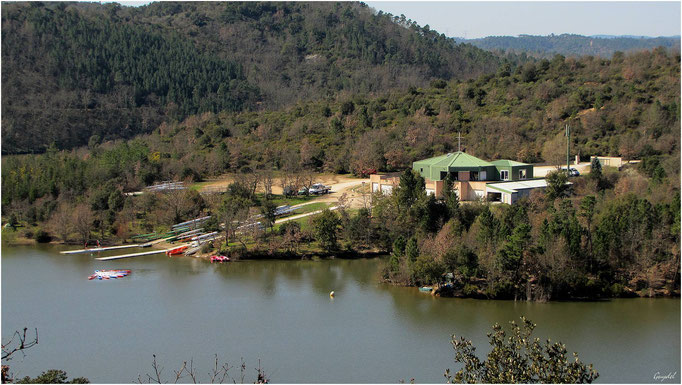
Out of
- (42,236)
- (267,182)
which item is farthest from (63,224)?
(267,182)

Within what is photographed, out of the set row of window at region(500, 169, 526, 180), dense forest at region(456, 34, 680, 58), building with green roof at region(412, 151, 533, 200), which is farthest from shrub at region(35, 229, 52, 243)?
dense forest at region(456, 34, 680, 58)

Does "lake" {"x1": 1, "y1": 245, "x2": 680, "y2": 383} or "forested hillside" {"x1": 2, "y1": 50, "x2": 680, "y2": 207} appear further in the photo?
"forested hillside" {"x1": 2, "y1": 50, "x2": 680, "y2": 207}

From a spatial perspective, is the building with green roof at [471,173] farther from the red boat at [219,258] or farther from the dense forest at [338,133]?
the red boat at [219,258]

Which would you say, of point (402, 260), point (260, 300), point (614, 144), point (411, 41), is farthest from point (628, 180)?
point (411, 41)

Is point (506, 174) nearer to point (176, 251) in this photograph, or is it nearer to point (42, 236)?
point (176, 251)

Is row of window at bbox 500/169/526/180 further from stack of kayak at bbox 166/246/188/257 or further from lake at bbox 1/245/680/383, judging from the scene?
stack of kayak at bbox 166/246/188/257

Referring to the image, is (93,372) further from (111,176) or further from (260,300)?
(111,176)

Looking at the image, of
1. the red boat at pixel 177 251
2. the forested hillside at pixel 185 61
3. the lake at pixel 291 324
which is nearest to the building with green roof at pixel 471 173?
the lake at pixel 291 324
